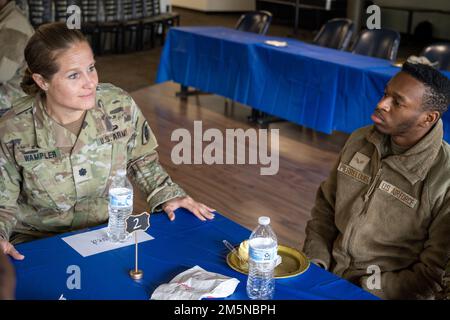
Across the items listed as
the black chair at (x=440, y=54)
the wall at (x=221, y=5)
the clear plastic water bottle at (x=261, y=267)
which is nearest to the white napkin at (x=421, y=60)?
the black chair at (x=440, y=54)

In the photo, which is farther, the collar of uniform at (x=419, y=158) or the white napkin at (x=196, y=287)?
the collar of uniform at (x=419, y=158)

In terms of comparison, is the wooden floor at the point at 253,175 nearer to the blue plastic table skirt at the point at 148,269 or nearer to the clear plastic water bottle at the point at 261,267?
the blue plastic table skirt at the point at 148,269

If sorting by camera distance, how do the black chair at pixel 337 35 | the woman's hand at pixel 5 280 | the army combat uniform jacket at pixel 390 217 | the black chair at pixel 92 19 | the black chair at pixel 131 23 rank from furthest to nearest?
the black chair at pixel 131 23 < the black chair at pixel 92 19 < the black chair at pixel 337 35 < the army combat uniform jacket at pixel 390 217 < the woman's hand at pixel 5 280

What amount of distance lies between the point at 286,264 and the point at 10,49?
2741 millimetres

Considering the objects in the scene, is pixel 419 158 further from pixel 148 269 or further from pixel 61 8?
pixel 61 8

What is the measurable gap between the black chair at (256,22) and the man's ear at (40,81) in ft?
17.4

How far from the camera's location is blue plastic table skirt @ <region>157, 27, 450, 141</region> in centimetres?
522

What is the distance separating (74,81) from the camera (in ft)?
7.20

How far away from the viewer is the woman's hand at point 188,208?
2238 millimetres

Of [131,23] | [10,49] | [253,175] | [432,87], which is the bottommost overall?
[253,175]

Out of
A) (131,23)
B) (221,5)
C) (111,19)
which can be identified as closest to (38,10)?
(111,19)

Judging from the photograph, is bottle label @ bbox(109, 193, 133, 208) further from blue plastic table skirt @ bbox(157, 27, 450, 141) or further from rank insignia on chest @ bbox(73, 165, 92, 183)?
blue plastic table skirt @ bbox(157, 27, 450, 141)
